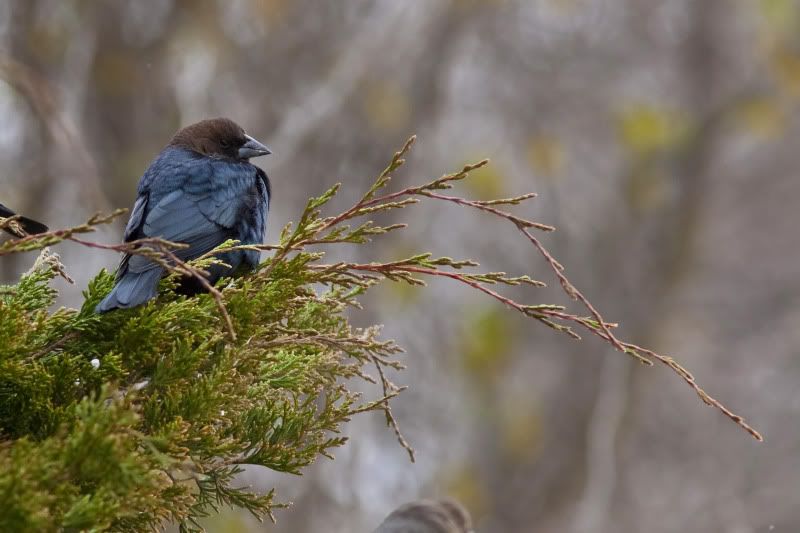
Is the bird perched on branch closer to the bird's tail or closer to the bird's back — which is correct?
the bird's back

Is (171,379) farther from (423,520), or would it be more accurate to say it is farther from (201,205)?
(201,205)

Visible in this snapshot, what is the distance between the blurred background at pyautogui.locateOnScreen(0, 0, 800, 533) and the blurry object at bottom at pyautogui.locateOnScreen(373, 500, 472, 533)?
8516 millimetres

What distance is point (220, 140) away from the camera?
4605 mm

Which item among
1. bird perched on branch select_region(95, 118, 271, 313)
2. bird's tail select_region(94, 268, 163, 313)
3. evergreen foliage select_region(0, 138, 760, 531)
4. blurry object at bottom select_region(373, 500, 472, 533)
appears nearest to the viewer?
evergreen foliage select_region(0, 138, 760, 531)

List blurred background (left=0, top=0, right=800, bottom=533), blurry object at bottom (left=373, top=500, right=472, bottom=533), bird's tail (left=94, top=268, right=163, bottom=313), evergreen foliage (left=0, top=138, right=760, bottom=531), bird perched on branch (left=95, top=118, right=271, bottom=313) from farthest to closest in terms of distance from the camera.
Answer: blurred background (left=0, top=0, right=800, bottom=533)
bird perched on branch (left=95, top=118, right=271, bottom=313)
blurry object at bottom (left=373, top=500, right=472, bottom=533)
bird's tail (left=94, top=268, right=163, bottom=313)
evergreen foliage (left=0, top=138, right=760, bottom=531)

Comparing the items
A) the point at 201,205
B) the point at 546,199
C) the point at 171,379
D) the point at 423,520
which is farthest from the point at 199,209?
the point at 546,199

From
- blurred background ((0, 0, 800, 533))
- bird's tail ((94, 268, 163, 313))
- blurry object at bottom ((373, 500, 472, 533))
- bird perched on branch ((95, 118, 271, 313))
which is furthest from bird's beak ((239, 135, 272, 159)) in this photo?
blurred background ((0, 0, 800, 533))

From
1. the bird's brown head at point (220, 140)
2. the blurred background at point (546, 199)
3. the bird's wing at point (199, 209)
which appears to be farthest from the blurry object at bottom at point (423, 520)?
the blurred background at point (546, 199)

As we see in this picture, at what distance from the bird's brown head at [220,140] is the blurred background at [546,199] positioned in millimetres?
7020

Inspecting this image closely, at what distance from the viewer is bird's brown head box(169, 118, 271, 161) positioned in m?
4.54

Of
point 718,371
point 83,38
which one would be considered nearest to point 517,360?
point 718,371

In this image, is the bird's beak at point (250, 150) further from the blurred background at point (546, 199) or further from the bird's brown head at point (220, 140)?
the blurred background at point (546, 199)

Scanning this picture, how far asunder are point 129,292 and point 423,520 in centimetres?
125

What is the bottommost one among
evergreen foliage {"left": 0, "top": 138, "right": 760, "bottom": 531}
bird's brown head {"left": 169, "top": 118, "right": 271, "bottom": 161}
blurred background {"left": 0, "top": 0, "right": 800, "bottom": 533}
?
evergreen foliage {"left": 0, "top": 138, "right": 760, "bottom": 531}
